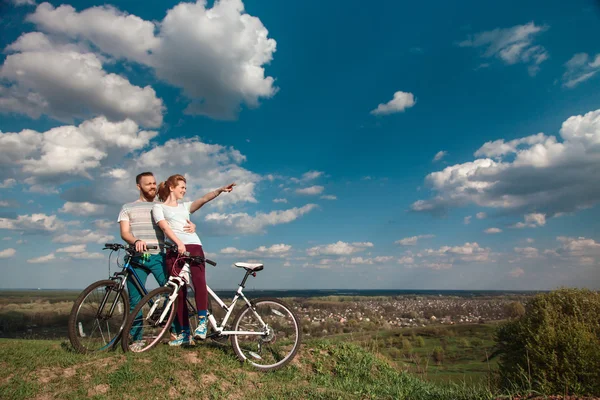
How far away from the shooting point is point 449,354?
31188mm

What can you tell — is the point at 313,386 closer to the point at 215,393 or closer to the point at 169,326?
the point at 215,393

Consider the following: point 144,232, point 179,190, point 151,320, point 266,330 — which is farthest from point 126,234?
point 266,330

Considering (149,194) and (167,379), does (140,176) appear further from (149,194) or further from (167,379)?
(167,379)

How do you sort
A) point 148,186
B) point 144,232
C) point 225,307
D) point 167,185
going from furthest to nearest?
1. point 167,185
2. point 148,186
3. point 144,232
4. point 225,307

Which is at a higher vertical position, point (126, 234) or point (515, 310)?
point (126, 234)

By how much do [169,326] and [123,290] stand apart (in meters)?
0.99

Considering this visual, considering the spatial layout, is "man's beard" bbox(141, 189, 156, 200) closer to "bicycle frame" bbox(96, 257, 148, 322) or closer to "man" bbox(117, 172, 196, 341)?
"man" bbox(117, 172, 196, 341)

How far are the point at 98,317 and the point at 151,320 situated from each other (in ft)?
2.69

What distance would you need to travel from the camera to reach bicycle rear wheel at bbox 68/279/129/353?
18.1 ft

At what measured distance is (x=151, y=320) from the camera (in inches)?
235

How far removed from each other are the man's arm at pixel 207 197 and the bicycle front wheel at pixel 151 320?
160 centimetres

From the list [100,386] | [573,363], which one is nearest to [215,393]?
[100,386]

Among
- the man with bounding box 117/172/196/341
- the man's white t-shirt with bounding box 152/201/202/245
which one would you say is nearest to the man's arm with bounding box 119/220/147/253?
the man with bounding box 117/172/196/341

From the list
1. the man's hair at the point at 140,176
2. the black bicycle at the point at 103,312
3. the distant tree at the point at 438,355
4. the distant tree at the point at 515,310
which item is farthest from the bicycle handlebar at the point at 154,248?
the distant tree at the point at 438,355
